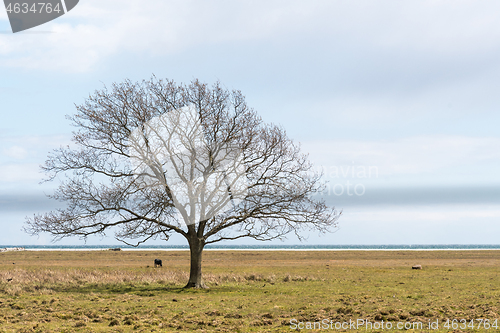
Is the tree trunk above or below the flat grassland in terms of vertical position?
above

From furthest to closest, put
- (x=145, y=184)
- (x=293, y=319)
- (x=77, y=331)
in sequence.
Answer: (x=145, y=184)
(x=293, y=319)
(x=77, y=331)

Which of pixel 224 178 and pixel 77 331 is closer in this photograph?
pixel 77 331

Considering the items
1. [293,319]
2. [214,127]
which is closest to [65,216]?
[214,127]

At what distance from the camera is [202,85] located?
79.7 feet

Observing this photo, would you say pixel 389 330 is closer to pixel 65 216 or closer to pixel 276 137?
pixel 276 137

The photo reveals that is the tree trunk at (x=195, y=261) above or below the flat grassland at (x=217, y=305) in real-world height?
above

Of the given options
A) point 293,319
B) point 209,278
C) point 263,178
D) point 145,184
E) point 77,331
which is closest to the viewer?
point 77,331

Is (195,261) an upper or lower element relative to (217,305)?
upper

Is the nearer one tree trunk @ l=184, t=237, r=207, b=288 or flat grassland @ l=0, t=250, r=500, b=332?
flat grassland @ l=0, t=250, r=500, b=332

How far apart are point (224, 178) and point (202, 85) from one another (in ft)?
17.0

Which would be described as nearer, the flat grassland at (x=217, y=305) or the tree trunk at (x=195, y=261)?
the flat grassland at (x=217, y=305)

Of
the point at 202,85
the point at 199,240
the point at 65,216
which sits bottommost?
the point at 199,240

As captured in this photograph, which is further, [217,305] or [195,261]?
[195,261]

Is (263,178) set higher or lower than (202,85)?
lower
